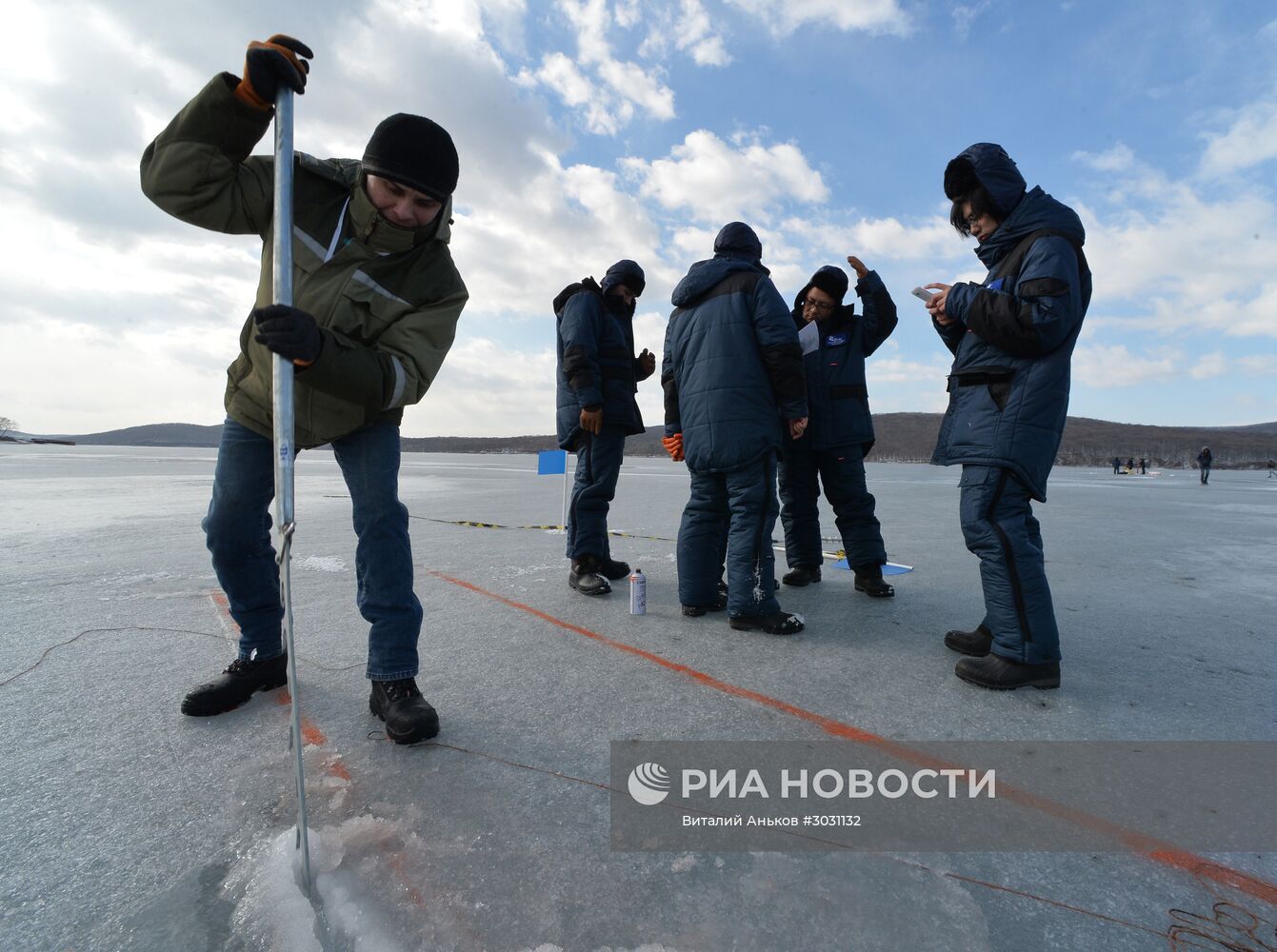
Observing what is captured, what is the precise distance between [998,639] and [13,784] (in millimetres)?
3177

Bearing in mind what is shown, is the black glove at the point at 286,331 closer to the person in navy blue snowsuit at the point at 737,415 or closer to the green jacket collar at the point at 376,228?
the green jacket collar at the point at 376,228

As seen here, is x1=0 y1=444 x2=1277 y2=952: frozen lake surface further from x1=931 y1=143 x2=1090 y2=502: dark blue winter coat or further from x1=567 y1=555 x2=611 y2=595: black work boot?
x1=931 y1=143 x2=1090 y2=502: dark blue winter coat

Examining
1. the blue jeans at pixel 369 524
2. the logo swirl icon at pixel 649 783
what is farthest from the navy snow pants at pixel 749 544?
the blue jeans at pixel 369 524

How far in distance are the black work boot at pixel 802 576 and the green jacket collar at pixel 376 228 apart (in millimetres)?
3042

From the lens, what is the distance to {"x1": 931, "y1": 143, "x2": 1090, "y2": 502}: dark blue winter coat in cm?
230

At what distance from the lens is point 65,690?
214 cm

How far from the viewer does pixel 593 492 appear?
3.92m

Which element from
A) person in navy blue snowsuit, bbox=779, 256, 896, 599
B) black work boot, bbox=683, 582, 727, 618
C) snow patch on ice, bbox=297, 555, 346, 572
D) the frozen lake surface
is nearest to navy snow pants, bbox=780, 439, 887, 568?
person in navy blue snowsuit, bbox=779, 256, 896, 599

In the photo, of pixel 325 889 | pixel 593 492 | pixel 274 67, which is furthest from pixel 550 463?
pixel 325 889

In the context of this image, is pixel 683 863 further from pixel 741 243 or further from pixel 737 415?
pixel 741 243

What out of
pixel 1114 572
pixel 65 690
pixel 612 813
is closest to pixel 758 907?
pixel 612 813

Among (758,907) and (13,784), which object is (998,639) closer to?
(758,907)

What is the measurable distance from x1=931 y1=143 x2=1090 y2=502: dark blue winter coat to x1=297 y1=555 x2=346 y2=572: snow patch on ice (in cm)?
396

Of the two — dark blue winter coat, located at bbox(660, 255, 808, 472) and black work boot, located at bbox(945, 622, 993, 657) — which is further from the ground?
dark blue winter coat, located at bbox(660, 255, 808, 472)
